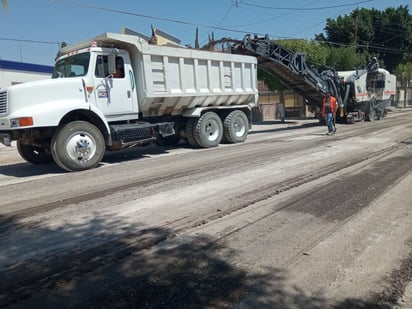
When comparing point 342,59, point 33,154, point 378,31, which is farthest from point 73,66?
point 378,31

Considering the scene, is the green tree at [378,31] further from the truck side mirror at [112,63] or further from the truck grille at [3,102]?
the truck grille at [3,102]

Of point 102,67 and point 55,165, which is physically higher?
point 102,67

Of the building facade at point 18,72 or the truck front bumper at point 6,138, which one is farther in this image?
the building facade at point 18,72

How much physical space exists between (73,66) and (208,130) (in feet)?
15.3

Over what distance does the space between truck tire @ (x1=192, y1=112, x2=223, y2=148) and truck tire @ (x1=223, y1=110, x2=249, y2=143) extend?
0.98 feet

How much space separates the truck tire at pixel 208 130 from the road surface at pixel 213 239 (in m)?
4.38

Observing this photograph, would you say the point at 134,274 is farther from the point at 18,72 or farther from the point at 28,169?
the point at 18,72

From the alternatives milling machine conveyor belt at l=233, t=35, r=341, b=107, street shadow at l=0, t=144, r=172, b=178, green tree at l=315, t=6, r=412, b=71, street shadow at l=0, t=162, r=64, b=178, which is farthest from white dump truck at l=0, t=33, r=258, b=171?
green tree at l=315, t=6, r=412, b=71

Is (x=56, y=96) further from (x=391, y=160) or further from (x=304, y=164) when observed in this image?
(x=391, y=160)

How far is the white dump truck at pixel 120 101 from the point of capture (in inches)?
319

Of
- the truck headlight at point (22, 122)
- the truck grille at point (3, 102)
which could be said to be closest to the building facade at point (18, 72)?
the truck grille at point (3, 102)

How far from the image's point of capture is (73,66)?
9336 mm

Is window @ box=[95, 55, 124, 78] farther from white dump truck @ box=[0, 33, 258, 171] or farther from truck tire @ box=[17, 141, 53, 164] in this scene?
truck tire @ box=[17, 141, 53, 164]

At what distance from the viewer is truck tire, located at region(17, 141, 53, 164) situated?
375 inches
